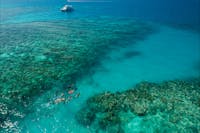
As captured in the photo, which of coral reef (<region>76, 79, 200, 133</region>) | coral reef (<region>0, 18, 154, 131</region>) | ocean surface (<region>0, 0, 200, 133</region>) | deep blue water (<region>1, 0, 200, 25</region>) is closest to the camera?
coral reef (<region>76, 79, 200, 133</region>)

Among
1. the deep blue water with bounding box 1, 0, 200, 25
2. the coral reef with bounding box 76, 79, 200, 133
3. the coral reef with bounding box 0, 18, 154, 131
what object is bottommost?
the coral reef with bounding box 76, 79, 200, 133

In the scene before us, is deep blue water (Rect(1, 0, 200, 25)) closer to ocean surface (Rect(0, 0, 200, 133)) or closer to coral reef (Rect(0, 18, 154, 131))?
ocean surface (Rect(0, 0, 200, 133))

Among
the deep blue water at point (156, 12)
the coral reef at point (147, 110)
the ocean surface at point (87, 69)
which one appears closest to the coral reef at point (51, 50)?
the ocean surface at point (87, 69)

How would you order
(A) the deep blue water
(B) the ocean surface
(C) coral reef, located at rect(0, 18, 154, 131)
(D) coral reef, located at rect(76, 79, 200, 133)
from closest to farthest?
(D) coral reef, located at rect(76, 79, 200, 133)
(B) the ocean surface
(C) coral reef, located at rect(0, 18, 154, 131)
(A) the deep blue water

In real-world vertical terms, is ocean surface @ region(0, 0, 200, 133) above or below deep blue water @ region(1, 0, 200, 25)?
below

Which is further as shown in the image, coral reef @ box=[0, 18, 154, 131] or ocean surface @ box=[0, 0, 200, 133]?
coral reef @ box=[0, 18, 154, 131]

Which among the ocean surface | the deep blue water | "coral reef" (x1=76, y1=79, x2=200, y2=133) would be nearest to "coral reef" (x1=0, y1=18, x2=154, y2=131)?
the ocean surface
